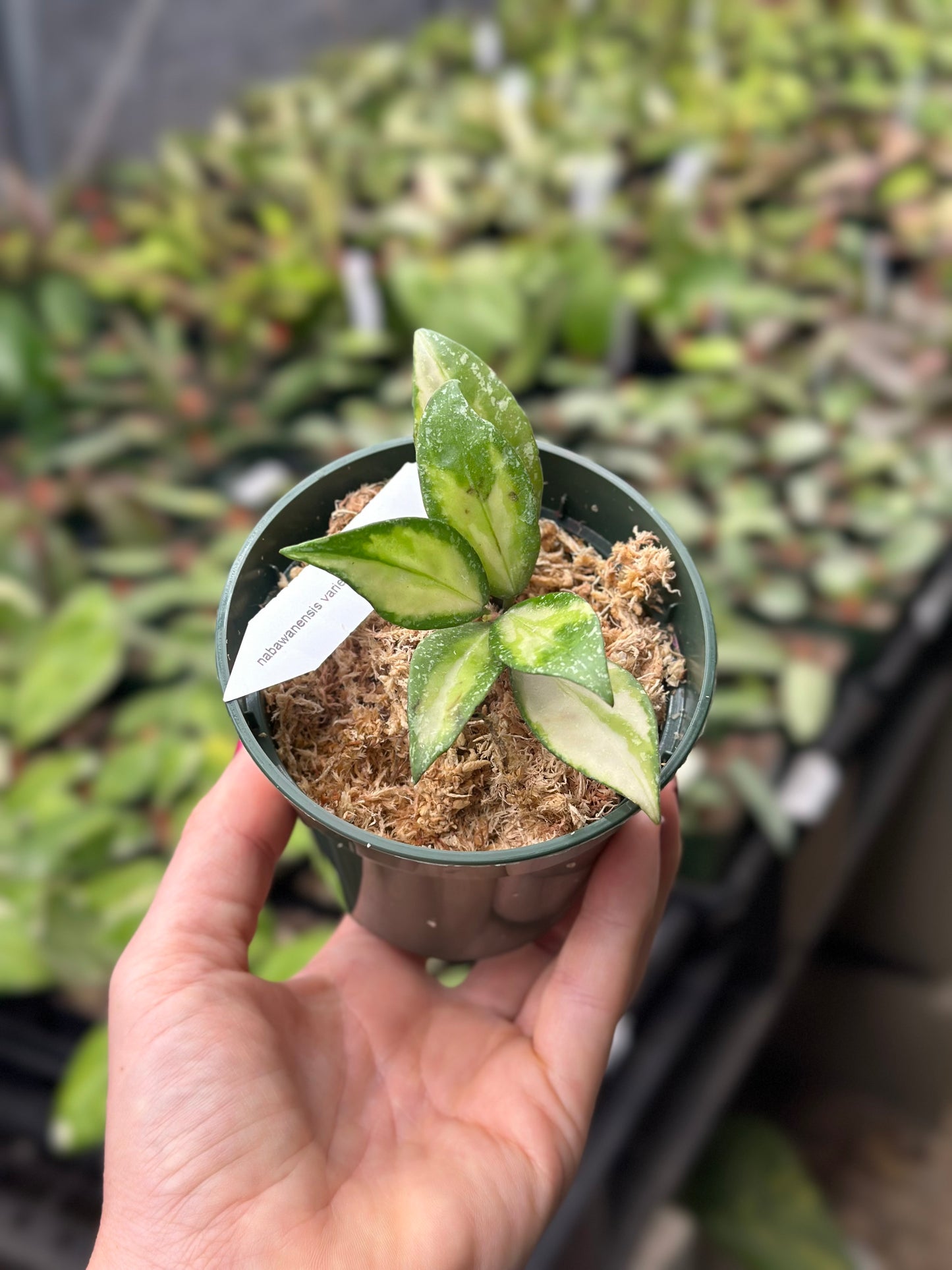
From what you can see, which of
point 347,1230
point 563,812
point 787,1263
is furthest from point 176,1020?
point 787,1263

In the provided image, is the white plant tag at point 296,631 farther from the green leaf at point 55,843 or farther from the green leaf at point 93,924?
the green leaf at point 55,843

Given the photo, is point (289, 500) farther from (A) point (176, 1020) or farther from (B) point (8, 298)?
(B) point (8, 298)

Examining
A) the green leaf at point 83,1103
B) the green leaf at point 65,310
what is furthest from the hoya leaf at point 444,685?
the green leaf at point 65,310

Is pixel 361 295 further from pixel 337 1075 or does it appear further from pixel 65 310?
pixel 337 1075

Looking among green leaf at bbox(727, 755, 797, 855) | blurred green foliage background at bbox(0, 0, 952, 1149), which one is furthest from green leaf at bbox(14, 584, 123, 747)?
green leaf at bbox(727, 755, 797, 855)

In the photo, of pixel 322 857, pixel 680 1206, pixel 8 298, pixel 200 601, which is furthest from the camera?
pixel 8 298

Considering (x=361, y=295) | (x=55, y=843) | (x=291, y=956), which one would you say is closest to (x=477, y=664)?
(x=291, y=956)
